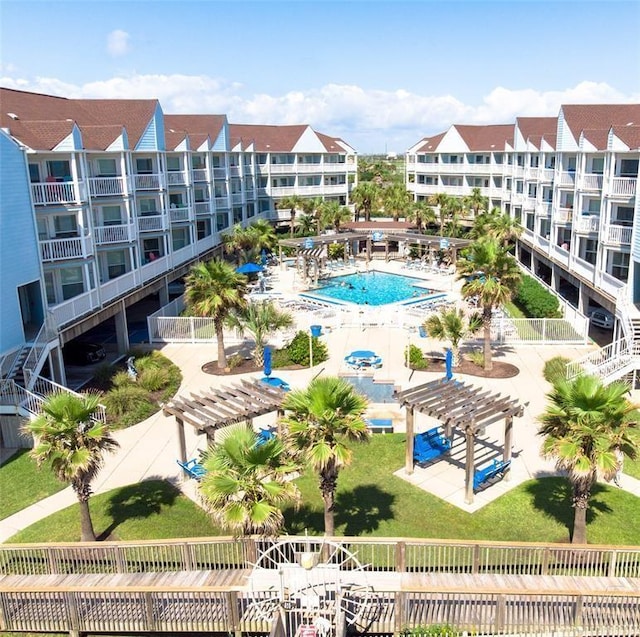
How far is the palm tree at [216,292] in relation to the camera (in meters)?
26.9

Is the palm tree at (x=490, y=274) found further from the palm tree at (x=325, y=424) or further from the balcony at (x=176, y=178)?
the balcony at (x=176, y=178)

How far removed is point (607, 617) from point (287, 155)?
189 feet

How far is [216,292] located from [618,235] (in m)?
20.5

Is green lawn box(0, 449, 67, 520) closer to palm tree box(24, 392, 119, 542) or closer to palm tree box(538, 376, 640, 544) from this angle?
palm tree box(24, 392, 119, 542)

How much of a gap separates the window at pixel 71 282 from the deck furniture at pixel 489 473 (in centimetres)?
2113

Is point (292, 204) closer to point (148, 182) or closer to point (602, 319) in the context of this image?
point (148, 182)

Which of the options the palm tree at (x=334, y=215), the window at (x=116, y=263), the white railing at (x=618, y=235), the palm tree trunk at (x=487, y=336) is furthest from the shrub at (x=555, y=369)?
the palm tree at (x=334, y=215)

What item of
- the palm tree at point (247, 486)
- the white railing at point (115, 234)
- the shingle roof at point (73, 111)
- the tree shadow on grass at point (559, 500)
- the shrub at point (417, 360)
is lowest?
the tree shadow on grass at point (559, 500)

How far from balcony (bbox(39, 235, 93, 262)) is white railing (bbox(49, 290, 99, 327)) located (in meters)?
1.97

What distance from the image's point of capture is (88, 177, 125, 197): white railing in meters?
30.7

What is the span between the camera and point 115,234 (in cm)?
3094

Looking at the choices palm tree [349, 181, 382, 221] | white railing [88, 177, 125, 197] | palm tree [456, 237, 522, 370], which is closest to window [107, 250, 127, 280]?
white railing [88, 177, 125, 197]

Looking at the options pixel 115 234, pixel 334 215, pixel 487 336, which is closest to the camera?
pixel 487 336

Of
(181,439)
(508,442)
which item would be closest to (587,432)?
(508,442)
